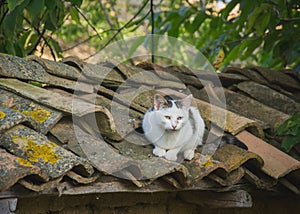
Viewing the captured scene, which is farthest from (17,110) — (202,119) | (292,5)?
(292,5)

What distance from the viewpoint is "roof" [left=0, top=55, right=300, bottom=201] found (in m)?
2.19

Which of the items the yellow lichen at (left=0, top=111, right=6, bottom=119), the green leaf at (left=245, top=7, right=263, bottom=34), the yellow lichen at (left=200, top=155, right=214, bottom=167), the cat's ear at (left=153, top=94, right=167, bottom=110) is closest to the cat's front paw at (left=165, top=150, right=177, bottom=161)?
the yellow lichen at (left=200, top=155, right=214, bottom=167)

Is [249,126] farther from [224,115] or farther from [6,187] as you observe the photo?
[6,187]

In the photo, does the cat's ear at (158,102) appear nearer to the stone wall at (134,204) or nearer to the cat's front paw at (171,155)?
the cat's front paw at (171,155)

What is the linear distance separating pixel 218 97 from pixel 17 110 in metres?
1.61

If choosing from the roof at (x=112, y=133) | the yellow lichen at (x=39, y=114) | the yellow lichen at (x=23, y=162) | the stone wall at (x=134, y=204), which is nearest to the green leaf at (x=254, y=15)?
the roof at (x=112, y=133)

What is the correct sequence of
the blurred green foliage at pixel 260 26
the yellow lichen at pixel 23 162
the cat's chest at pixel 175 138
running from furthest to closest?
the blurred green foliage at pixel 260 26 → the cat's chest at pixel 175 138 → the yellow lichen at pixel 23 162

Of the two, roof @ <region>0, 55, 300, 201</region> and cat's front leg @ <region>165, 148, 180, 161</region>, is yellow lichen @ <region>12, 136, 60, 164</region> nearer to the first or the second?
roof @ <region>0, 55, 300, 201</region>

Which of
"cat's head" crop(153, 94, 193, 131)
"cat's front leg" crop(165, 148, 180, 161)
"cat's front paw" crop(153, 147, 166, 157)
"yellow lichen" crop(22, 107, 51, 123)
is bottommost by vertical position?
"cat's front leg" crop(165, 148, 180, 161)

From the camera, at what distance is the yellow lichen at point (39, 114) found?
8.16 feet

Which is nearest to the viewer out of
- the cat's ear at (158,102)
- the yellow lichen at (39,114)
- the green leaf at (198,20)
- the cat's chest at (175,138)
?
the yellow lichen at (39,114)

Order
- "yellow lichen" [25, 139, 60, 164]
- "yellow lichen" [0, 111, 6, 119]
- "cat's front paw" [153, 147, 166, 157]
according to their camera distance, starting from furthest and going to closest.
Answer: "cat's front paw" [153, 147, 166, 157] → "yellow lichen" [0, 111, 6, 119] → "yellow lichen" [25, 139, 60, 164]

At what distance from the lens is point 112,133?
263 centimetres

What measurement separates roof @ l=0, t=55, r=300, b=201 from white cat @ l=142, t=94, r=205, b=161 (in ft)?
0.20
